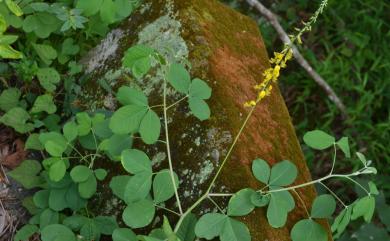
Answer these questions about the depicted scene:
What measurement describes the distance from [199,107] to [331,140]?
19.3 inches

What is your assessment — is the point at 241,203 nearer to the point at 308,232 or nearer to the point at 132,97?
the point at 308,232

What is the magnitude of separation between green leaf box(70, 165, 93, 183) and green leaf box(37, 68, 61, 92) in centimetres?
61

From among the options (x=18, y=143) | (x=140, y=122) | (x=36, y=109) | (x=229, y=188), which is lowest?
(x=18, y=143)

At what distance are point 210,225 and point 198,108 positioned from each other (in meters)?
0.44

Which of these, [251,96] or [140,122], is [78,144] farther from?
[251,96]

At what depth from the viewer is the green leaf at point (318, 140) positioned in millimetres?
1820

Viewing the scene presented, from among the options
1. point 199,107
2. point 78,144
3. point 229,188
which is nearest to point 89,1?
point 78,144

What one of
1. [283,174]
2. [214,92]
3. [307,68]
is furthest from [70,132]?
[307,68]

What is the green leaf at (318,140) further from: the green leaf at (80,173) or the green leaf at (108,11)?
the green leaf at (108,11)

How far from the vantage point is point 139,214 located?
5.80ft

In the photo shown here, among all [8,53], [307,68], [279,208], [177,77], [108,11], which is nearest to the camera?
[8,53]

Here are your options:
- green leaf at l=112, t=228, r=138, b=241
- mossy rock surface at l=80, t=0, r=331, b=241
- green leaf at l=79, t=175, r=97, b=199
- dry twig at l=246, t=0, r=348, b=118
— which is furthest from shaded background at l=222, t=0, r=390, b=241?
green leaf at l=112, t=228, r=138, b=241

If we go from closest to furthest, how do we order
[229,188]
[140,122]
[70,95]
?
[140,122]
[229,188]
[70,95]

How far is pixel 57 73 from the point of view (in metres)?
2.48
